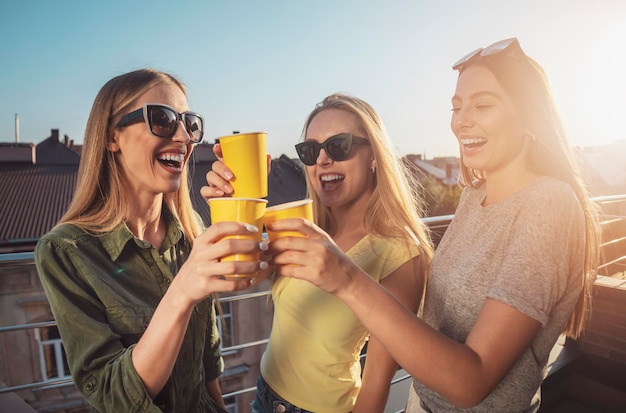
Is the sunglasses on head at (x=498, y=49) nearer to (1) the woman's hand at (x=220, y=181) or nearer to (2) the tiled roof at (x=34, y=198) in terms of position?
(1) the woman's hand at (x=220, y=181)

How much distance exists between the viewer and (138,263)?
1.48 metres

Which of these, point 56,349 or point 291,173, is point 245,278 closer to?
point 56,349

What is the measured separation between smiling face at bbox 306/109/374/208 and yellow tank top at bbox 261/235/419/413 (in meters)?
0.32

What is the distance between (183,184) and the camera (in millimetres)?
1894

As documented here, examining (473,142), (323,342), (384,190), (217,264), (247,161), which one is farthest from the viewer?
(384,190)

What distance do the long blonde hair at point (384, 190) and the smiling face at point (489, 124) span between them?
0.50 metres

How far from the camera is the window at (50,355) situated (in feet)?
44.5

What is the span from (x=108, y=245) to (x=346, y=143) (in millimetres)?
1092

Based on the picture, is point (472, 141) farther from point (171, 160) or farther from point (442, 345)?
point (171, 160)

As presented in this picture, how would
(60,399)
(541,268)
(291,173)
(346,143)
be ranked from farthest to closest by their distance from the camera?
(291,173), (60,399), (346,143), (541,268)

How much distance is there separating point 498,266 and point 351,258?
0.55 metres

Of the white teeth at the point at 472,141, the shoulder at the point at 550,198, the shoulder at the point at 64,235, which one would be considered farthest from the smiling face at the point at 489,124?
the shoulder at the point at 64,235

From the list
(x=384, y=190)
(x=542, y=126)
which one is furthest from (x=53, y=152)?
(x=542, y=126)

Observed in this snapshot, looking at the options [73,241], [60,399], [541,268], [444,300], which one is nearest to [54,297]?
[73,241]
